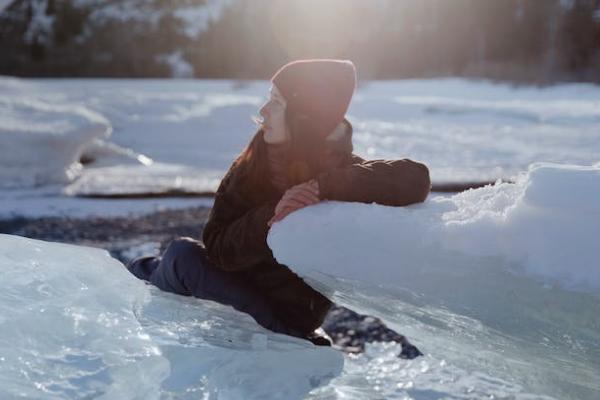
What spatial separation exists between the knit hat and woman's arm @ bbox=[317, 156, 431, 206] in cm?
22

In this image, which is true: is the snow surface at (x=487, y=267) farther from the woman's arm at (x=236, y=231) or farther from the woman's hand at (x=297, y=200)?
the woman's arm at (x=236, y=231)

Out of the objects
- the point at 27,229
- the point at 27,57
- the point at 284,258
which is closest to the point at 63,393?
the point at 284,258

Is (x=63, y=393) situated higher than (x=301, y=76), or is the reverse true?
(x=301, y=76)

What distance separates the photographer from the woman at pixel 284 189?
5.78 feet

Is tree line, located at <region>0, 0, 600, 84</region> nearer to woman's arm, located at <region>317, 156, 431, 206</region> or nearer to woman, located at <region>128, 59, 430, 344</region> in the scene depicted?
woman, located at <region>128, 59, 430, 344</region>

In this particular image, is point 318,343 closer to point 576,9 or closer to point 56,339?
point 56,339

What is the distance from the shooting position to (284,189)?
6.48 feet

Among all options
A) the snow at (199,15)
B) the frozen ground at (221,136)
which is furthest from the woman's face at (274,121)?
the snow at (199,15)

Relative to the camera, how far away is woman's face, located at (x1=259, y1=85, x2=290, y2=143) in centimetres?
192

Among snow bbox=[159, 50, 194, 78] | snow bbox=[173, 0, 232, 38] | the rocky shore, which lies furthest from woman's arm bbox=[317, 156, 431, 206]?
snow bbox=[173, 0, 232, 38]

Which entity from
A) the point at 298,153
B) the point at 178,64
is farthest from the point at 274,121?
the point at 178,64

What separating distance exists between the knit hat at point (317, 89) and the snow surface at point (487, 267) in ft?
1.06

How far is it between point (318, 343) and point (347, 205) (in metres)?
0.68

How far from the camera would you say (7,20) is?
113 ft
